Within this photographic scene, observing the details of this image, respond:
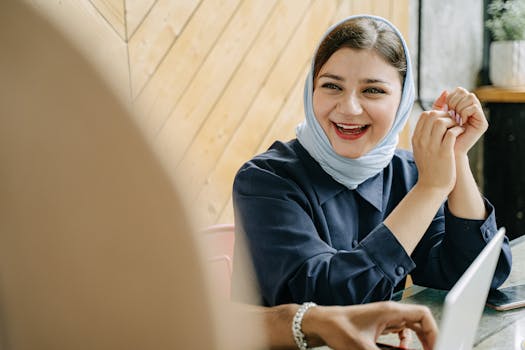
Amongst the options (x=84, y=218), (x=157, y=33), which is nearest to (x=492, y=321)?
(x=84, y=218)

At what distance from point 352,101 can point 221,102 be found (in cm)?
106

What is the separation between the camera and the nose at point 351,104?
4.53 ft

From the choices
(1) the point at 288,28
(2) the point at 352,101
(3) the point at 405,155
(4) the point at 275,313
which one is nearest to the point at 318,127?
(2) the point at 352,101

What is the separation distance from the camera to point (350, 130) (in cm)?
145

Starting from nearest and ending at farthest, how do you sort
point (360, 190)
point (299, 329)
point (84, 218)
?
1. point (84, 218)
2. point (299, 329)
3. point (360, 190)

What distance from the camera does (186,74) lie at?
221cm

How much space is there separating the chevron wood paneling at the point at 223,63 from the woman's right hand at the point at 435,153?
2.68ft

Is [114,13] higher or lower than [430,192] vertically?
higher

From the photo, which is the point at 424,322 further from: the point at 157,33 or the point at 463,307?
the point at 157,33

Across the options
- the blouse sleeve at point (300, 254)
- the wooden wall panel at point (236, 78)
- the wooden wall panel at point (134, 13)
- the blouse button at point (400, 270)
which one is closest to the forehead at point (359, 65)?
the blouse sleeve at point (300, 254)

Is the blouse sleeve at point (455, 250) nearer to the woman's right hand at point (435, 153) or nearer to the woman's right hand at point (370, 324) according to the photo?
the woman's right hand at point (435, 153)

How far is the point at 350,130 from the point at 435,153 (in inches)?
9.8

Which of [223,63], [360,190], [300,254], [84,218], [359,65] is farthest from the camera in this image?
[223,63]

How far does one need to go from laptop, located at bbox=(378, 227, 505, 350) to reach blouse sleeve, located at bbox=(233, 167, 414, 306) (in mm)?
378
